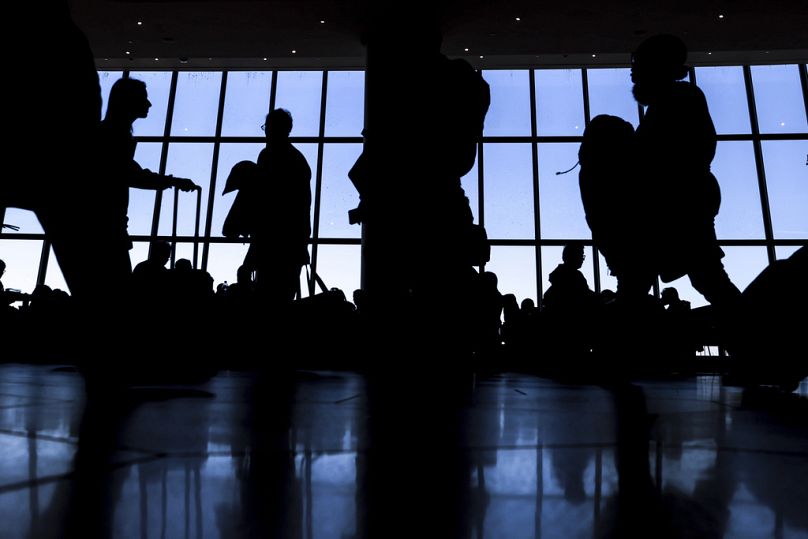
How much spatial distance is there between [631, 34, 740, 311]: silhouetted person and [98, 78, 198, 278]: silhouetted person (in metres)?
2.08

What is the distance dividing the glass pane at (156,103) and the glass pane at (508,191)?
633 centimetres

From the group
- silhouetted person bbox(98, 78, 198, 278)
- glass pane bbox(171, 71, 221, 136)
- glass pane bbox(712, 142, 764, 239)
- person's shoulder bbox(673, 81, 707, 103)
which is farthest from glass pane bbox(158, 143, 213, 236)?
person's shoulder bbox(673, 81, 707, 103)

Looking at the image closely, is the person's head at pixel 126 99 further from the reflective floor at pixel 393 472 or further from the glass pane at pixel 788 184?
the glass pane at pixel 788 184

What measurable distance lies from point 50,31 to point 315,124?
10.6 metres

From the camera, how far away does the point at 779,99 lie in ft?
39.2

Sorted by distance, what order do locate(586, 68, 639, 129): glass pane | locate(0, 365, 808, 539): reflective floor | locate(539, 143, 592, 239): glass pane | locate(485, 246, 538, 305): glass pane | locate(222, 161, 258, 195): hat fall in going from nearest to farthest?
1. locate(0, 365, 808, 539): reflective floor
2. locate(222, 161, 258, 195): hat
3. locate(485, 246, 538, 305): glass pane
4. locate(539, 143, 592, 239): glass pane
5. locate(586, 68, 639, 129): glass pane

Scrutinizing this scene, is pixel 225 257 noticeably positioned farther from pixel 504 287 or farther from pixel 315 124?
pixel 504 287

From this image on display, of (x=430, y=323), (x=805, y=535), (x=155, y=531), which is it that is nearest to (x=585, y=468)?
(x=805, y=535)

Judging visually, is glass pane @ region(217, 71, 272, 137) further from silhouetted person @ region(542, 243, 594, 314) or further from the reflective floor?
the reflective floor

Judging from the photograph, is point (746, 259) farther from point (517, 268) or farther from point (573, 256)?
point (573, 256)

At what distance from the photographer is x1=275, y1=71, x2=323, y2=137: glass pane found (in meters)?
12.1

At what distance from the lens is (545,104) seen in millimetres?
12102

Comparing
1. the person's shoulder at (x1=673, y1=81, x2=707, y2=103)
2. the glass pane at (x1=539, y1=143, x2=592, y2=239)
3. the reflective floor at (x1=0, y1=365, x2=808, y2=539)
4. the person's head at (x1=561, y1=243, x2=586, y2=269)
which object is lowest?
the reflective floor at (x1=0, y1=365, x2=808, y2=539)

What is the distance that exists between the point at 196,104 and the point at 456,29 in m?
5.38
